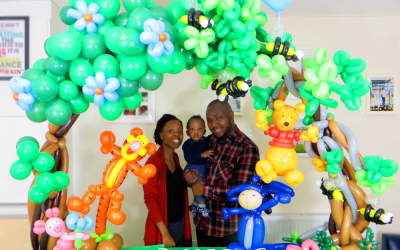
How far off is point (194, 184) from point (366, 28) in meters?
2.02

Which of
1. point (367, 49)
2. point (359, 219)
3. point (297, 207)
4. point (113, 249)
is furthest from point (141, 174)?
point (367, 49)

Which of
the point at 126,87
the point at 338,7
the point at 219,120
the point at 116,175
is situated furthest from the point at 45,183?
the point at 338,7

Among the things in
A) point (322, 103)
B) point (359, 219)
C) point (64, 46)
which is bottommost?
point (359, 219)

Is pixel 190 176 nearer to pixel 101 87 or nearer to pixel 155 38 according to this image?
pixel 101 87

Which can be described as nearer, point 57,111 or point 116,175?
point 57,111

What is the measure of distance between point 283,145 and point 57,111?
918 millimetres

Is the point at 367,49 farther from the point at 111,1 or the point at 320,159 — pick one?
the point at 111,1

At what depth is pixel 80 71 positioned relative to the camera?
1023 mm

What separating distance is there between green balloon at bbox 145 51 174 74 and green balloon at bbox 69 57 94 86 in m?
0.24

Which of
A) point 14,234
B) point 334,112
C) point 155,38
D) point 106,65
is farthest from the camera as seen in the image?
point 334,112

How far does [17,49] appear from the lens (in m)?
2.12

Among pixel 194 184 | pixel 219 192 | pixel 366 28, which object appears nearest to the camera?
pixel 219 192

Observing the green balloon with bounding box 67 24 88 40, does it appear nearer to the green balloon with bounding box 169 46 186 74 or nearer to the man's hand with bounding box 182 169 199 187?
the green balloon with bounding box 169 46 186 74

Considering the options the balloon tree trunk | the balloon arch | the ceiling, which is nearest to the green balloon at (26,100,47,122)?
the balloon arch
